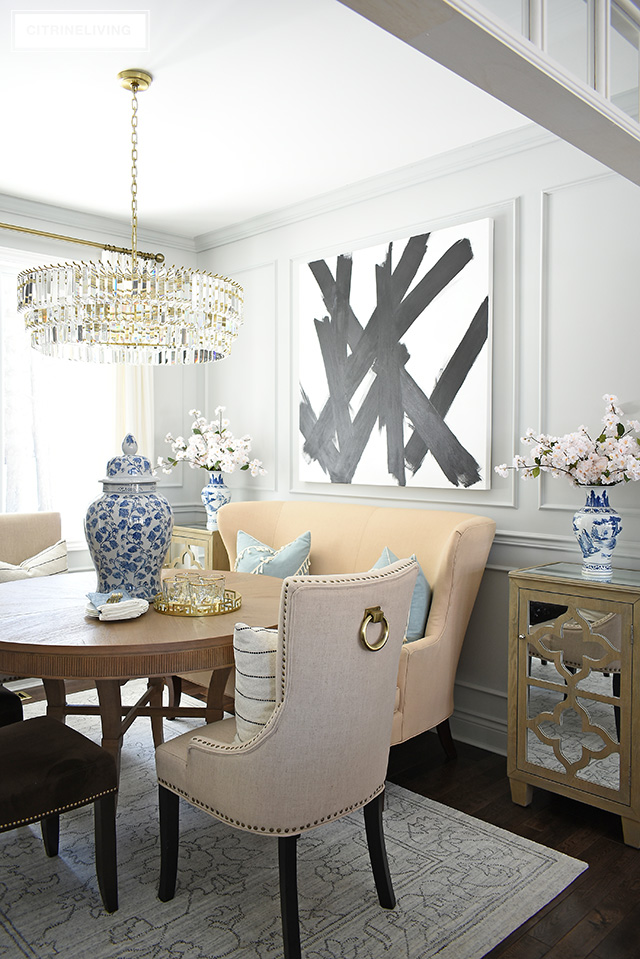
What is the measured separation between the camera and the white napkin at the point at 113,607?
2205 millimetres

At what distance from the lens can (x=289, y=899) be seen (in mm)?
1754

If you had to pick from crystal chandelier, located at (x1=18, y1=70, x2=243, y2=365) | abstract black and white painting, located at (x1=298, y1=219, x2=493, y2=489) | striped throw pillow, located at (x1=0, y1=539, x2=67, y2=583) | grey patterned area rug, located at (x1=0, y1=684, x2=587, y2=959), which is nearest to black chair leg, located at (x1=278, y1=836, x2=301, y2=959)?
grey patterned area rug, located at (x1=0, y1=684, x2=587, y2=959)

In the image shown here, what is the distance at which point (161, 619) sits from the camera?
89.4 inches

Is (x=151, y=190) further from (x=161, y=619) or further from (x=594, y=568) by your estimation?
(x=594, y=568)

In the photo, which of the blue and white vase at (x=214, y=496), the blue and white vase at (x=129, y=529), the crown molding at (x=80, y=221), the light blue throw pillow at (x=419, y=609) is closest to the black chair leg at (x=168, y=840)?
the blue and white vase at (x=129, y=529)

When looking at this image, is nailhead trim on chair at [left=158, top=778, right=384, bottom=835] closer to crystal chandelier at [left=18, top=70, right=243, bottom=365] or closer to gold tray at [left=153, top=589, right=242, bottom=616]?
gold tray at [left=153, top=589, right=242, bottom=616]

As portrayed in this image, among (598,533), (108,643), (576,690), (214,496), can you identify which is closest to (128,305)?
(108,643)

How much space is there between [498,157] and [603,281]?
82 centimetres

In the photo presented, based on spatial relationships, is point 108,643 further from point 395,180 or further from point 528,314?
point 395,180

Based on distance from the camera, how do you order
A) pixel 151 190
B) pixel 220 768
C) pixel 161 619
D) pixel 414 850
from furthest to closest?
pixel 151 190, pixel 414 850, pixel 161 619, pixel 220 768

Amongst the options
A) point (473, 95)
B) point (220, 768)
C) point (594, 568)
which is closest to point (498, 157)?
point (473, 95)

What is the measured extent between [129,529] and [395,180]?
2.42 metres

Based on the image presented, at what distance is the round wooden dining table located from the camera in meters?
1.95

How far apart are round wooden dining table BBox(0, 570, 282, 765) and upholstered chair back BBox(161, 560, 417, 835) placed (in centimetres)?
24
